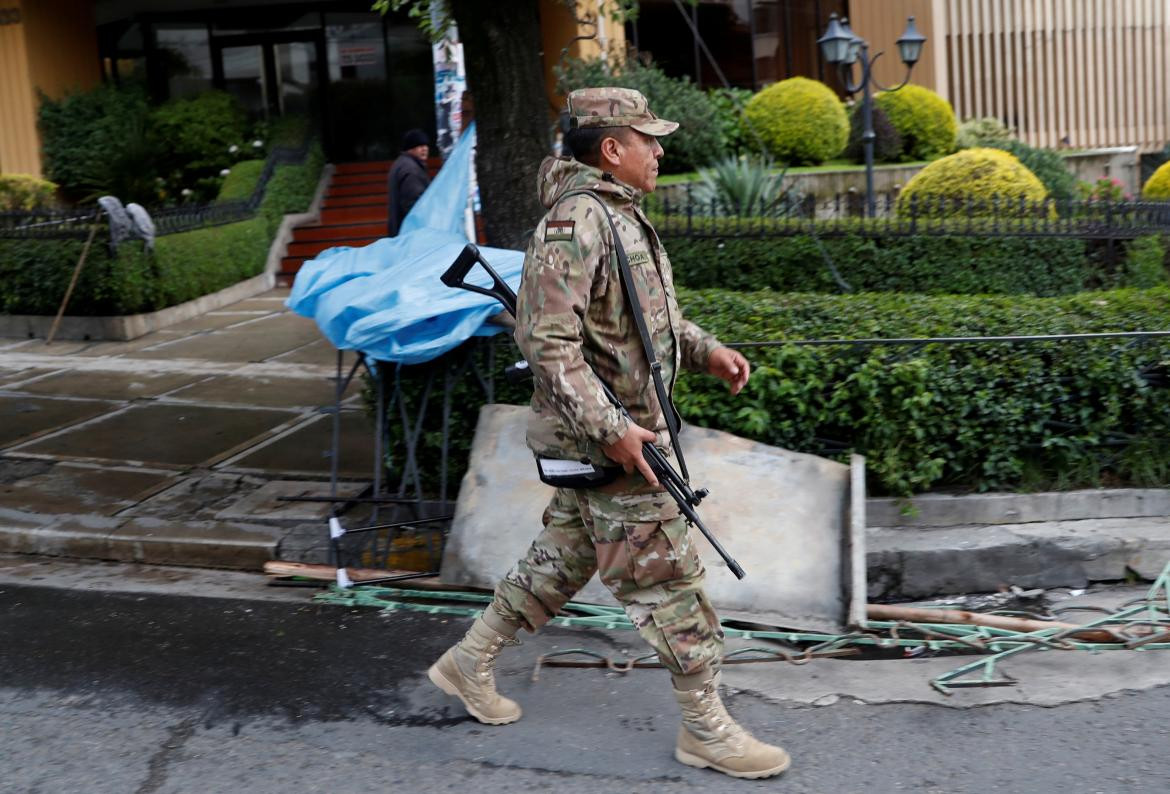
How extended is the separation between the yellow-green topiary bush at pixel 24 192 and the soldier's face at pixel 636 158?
40.5 feet

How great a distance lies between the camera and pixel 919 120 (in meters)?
16.2

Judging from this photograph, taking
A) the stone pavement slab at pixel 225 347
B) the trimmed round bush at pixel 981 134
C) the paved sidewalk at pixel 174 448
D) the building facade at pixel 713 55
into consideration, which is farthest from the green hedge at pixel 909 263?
the building facade at pixel 713 55

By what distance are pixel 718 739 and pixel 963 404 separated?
2582mm

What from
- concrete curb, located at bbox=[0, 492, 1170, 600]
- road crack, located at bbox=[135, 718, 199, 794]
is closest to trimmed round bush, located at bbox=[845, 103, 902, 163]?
concrete curb, located at bbox=[0, 492, 1170, 600]

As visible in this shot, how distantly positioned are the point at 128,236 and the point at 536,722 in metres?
9.11

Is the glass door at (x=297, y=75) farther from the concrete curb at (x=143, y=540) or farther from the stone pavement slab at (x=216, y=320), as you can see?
the concrete curb at (x=143, y=540)

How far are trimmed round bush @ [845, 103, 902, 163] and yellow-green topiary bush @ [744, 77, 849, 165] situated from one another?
0.28m

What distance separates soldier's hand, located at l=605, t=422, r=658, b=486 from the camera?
3.38 metres

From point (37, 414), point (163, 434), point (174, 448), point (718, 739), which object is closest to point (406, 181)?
point (163, 434)

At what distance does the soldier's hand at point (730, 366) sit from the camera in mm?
3938

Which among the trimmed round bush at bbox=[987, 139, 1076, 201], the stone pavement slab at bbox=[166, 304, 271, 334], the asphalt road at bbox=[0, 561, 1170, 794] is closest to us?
the asphalt road at bbox=[0, 561, 1170, 794]

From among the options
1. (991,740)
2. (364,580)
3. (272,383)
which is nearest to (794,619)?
(991,740)

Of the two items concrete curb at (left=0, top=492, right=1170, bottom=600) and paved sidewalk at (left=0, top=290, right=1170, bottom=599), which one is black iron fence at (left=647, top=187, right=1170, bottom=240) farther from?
concrete curb at (left=0, top=492, right=1170, bottom=600)

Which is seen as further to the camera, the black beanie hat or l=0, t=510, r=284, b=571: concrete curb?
the black beanie hat
